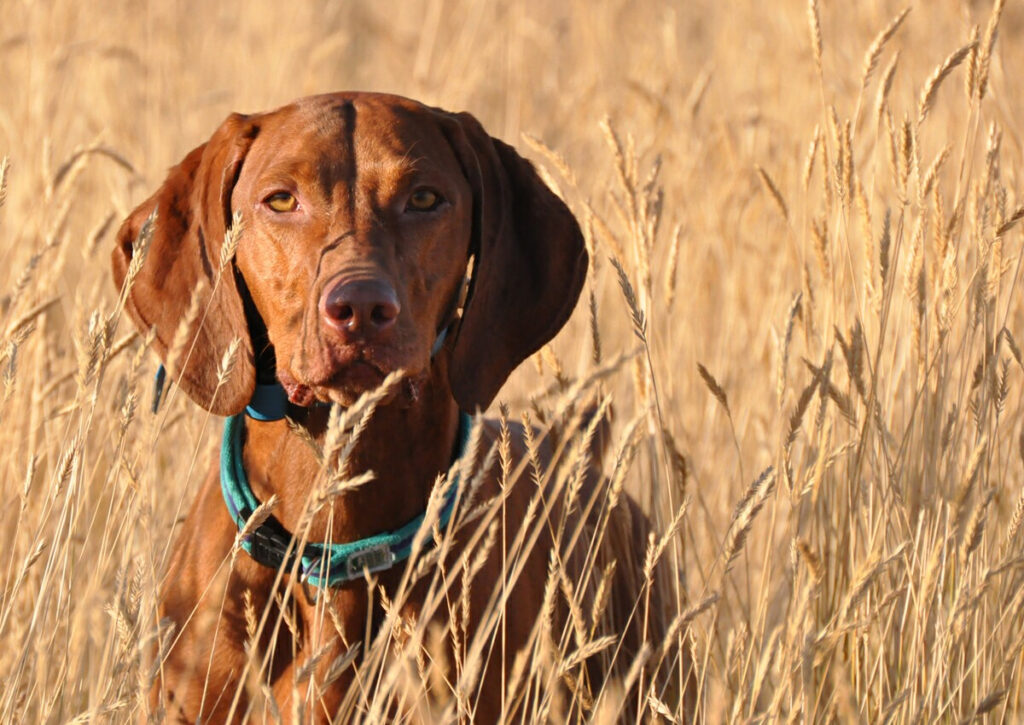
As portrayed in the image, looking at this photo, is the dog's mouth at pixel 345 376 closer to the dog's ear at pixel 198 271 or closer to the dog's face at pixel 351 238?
the dog's face at pixel 351 238

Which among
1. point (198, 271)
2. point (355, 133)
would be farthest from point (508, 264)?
point (198, 271)

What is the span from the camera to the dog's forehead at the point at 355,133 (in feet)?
9.50

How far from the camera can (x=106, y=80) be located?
660 cm

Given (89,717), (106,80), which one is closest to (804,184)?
(89,717)

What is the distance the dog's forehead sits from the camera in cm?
289

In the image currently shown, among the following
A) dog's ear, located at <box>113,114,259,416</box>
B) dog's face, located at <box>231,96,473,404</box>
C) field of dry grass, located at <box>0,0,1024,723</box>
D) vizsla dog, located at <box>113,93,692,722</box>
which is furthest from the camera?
dog's ear, located at <box>113,114,259,416</box>

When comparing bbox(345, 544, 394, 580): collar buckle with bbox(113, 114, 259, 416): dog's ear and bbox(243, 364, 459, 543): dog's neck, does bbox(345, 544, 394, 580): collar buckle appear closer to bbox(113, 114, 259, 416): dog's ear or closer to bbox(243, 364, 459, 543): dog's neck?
bbox(243, 364, 459, 543): dog's neck

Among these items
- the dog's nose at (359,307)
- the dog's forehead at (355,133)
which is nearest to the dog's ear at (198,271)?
the dog's forehead at (355,133)

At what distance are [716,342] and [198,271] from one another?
8.97ft

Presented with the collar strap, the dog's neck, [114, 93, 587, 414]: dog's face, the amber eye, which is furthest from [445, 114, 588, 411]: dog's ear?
the amber eye

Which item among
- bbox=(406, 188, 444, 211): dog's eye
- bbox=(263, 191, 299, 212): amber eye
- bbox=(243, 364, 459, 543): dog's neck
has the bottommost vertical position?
bbox=(243, 364, 459, 543): dog's neck

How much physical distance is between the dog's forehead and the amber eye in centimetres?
7

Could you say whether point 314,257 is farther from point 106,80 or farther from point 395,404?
point 106,80

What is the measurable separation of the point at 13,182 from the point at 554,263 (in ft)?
9.47
